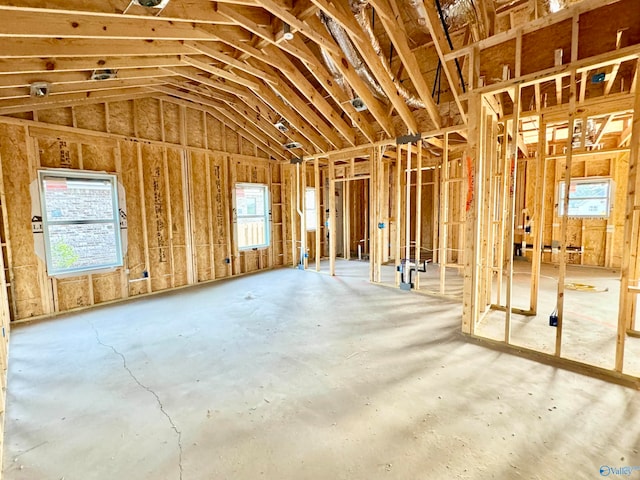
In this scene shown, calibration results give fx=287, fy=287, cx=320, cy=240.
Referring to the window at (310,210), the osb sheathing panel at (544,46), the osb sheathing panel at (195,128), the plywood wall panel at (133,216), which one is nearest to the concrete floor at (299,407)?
the plywood wall panel at (133,216)

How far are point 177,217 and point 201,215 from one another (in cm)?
53

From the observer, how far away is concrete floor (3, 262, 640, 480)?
1.82m

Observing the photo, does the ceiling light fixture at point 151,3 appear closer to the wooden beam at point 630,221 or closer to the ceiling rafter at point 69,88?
the ceiling rafter at point 69,88

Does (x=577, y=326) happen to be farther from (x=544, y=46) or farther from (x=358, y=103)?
(x=358, y=103)

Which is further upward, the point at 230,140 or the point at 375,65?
the point at 375,65

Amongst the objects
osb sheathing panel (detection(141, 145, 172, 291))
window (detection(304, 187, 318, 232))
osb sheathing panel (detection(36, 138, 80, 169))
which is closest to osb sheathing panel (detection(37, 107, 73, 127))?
osb sheathing panel (detection(36, 138, 80, 169))

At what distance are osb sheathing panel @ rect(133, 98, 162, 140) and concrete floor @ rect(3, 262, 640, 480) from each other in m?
3.71

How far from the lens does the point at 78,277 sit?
193 inches

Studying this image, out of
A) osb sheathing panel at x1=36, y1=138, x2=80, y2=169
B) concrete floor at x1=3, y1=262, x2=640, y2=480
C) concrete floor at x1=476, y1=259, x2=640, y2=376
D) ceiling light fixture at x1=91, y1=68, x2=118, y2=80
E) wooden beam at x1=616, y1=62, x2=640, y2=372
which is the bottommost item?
concrete floor at x1=3, y1=262, x2=640, y2=480

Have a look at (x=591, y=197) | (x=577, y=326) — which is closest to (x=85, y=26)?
(x=577, y=326)

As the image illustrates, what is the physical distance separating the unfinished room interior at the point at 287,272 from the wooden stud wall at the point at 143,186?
0.12ft

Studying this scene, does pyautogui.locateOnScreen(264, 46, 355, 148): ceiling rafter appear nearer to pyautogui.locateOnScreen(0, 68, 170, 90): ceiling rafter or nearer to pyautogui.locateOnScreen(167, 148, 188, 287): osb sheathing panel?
pyautogui.locateOnScreen(0, 68, 170, 90): ceiling rafter

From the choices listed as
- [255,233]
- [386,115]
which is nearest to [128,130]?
[255,233]

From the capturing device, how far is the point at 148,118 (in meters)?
5.65
